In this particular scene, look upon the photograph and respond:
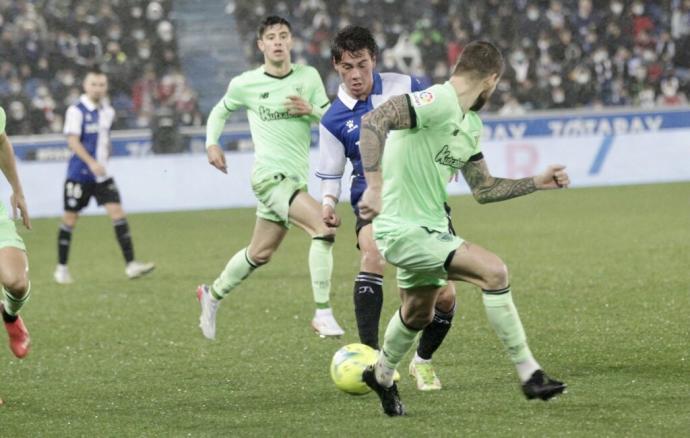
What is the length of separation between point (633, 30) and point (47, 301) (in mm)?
18947

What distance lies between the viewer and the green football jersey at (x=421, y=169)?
6227 millimetres

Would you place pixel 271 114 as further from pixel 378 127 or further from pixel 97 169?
pixel 97 169

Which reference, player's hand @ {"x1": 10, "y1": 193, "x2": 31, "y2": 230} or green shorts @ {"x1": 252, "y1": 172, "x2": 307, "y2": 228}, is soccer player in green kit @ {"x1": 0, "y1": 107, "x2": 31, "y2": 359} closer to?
player's hand @ {"x1": 10, "y1": 193, "x2": 31, "y2": 230}

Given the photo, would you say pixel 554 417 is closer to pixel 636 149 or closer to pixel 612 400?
pixel 612 400

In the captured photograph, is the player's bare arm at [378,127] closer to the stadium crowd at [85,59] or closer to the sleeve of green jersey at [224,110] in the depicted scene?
the sleeve of green jersey at [224,110]

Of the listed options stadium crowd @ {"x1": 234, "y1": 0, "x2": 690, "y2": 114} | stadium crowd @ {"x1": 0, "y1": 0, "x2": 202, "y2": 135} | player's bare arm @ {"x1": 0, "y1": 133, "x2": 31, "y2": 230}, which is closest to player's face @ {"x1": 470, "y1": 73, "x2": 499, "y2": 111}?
player's bare arm @ {"x1": 0, "y1": 133, "x2": 31, "y2": 230}

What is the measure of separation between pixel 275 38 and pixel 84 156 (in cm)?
475

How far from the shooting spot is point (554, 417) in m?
6.49

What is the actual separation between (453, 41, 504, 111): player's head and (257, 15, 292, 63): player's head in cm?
342

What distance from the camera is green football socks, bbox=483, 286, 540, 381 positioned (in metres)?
6.14

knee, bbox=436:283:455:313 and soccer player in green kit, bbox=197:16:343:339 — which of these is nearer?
knee, bbox=436:283:455:313

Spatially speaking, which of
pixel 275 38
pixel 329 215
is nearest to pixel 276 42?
pixel 275 38

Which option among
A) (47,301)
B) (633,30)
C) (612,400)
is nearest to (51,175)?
(47,301)

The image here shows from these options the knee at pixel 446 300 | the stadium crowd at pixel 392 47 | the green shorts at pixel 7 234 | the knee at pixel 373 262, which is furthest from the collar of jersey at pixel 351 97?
the stadium crowd at pixel 392 47
